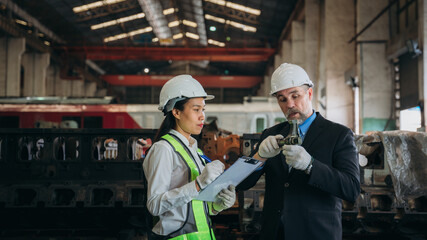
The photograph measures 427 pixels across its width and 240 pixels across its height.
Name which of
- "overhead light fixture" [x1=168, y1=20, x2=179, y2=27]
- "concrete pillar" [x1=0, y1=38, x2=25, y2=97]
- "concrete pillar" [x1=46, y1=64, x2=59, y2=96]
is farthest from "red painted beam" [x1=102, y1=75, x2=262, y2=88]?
"concrete pillar" [x1=0, y1=38, x2=25, y2=97]

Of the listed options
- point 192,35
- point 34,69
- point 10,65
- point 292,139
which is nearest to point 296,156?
point 292,139

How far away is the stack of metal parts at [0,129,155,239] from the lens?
4.78 meters

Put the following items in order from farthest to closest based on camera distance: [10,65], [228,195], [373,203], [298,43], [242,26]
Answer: [242,26] < [298,43] < [10,65] < [373,203] < [228,195]

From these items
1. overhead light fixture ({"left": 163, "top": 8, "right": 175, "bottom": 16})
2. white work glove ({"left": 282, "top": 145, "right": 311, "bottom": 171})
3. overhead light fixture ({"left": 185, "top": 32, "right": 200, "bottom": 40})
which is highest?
overhead light fixture ({"left": 163, "top": 8, "right": 175, "bottom": 16})

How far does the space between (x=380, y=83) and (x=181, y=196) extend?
1279cm

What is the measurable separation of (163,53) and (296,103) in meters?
22.5

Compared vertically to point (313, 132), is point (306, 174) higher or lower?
lower

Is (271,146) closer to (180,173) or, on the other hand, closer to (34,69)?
(180,173)

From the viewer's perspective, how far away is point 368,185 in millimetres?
4672

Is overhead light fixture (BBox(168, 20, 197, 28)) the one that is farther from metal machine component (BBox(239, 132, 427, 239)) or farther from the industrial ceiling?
metal machine component (BBox(239, 132, 427, 239))

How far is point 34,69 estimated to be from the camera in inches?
850

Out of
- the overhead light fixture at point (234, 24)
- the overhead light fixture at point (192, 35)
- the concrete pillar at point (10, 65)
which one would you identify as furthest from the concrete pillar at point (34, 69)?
the overhead light fixture at point (192, 35)

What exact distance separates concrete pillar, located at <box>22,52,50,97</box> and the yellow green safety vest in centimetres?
2122

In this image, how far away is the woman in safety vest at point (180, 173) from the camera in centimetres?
204
